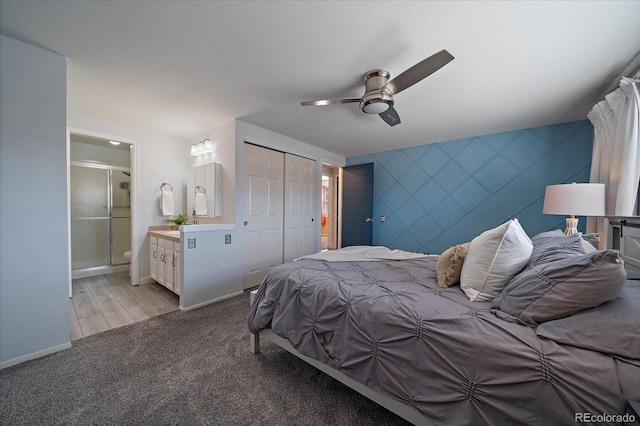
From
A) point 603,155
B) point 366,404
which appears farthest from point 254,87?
point 603,155

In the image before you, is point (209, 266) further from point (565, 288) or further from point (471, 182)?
point (471, 182)

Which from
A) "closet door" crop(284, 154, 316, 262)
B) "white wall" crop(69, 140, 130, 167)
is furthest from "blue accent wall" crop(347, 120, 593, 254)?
"white wall" crop(69, 140, 130, 167)

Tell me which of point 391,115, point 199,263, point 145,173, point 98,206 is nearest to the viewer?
point 391,115

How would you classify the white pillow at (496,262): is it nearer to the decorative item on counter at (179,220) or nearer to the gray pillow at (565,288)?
the gray pillow at (565,288)

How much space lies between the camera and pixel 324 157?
4387mm

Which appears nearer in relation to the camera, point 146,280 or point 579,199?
point 579,199

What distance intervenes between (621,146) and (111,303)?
5346mm

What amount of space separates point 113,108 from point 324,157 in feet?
10.2

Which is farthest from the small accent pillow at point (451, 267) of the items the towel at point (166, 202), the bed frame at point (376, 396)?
the towel at point (166, 202)

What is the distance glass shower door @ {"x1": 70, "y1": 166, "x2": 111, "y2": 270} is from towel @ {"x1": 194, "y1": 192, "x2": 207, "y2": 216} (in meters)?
2.26

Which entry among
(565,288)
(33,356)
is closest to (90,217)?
(33,356)

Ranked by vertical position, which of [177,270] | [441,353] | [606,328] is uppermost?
[606,328]

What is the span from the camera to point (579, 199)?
194 centimetres

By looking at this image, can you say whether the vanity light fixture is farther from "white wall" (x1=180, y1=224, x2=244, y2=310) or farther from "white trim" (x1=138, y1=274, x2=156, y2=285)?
"white trim" (x1=138, y1=274, x2=156, y2=285)
